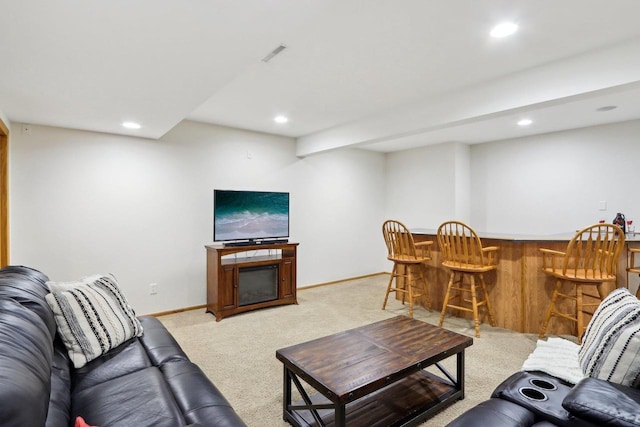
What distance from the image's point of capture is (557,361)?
175cm

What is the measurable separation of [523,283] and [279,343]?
2.46 m

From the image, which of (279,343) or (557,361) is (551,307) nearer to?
(557,361)

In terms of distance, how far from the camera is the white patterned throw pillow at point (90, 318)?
1.82 m

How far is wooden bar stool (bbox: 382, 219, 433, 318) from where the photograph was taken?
12.7 ft

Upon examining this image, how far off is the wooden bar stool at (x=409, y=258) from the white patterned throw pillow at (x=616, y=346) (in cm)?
221

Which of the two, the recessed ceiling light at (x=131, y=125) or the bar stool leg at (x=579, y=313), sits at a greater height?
the recessed ceiling light at (x=131, y=125)

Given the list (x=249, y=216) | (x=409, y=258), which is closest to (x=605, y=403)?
(x=409, y=258)

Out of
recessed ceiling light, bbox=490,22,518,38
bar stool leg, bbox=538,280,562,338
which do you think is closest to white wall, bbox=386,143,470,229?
bar stool leg, bbox=538,280,562,338

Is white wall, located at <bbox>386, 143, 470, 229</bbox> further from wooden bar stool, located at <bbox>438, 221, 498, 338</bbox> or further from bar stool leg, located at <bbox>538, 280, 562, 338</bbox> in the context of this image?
bar stool leg, located at <bbox>538, 280, 562, 338</bbox>

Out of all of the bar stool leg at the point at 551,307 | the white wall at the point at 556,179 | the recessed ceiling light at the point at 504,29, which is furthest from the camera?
the white wall at the point at 556,179

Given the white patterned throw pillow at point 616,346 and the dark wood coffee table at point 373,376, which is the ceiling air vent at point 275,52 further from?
the white patterned throw pillow at point 616,346

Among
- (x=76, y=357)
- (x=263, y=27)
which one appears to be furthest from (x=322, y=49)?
(x=76, y=357)

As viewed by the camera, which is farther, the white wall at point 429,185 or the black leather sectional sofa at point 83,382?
→ the white wall at point 429,185

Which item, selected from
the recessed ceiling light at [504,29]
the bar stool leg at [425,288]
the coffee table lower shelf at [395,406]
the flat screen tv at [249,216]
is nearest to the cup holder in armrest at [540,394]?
the coffee table lower shelf at [395,406]
